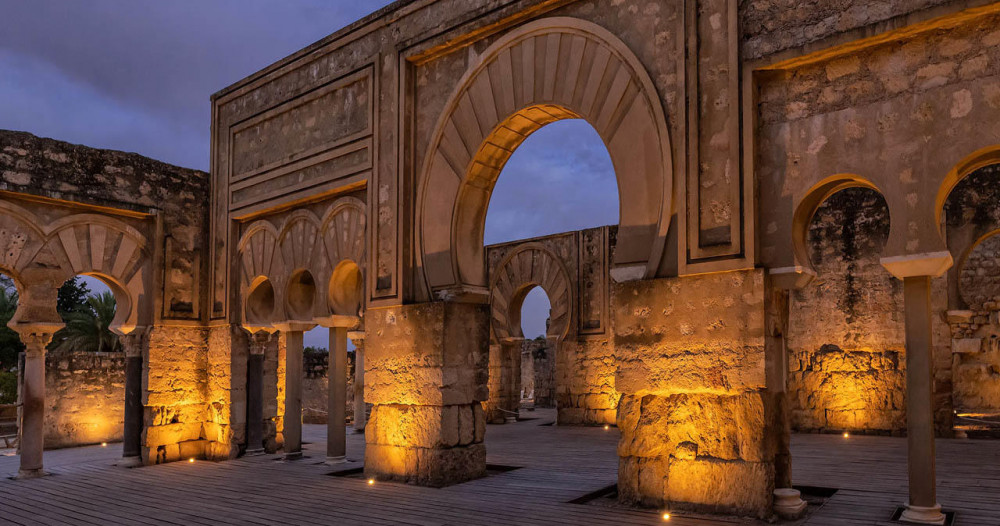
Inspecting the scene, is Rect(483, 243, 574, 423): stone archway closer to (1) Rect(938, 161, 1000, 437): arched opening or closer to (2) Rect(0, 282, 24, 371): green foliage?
(1) Rect(938, 161, 1000, 437): arched opening

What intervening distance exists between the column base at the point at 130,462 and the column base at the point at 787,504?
7.12m

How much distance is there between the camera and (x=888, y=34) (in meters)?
4.54

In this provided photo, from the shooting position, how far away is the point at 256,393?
905cm

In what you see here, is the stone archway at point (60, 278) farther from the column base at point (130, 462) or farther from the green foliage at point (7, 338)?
the green foliage at point (7, 338)

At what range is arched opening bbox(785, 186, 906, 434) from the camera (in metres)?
9.74

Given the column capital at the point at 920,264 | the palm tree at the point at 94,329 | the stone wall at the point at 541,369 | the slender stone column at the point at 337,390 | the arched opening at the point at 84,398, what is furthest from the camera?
the stone wall at the point at 541,369

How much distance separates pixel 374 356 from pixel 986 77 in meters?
5.29

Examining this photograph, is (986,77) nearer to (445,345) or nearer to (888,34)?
(888,34)

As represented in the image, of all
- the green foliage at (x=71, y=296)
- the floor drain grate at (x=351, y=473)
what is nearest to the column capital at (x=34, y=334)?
the floor drain grate at (x=351, y=473)

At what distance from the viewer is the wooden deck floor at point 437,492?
519 centimetres

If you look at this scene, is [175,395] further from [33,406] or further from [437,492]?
[437,492]

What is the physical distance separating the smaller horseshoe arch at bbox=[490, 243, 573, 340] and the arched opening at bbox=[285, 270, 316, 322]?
5.44 metres

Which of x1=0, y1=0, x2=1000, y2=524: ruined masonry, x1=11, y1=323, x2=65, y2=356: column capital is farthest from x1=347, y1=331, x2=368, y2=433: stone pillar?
x1=11, y1=323, x2=65, y2=356: column capital

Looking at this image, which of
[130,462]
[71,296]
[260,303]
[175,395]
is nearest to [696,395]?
[260,303]
